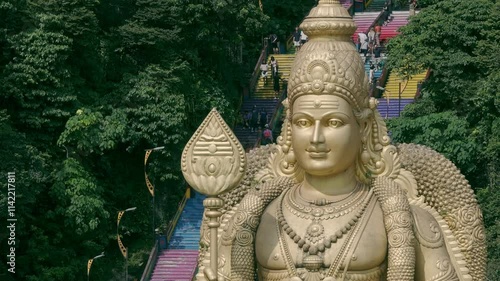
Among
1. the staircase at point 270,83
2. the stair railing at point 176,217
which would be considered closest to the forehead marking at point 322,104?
the stair railing at point 176,217

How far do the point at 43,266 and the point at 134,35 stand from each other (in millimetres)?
8875

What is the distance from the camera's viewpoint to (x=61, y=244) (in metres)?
52.4

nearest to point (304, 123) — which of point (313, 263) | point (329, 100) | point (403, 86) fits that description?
point (329, 100)

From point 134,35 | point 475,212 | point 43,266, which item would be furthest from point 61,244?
point 475,212

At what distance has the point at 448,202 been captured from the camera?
26.1 m

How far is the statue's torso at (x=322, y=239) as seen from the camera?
24875 mm

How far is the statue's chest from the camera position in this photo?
24859mm

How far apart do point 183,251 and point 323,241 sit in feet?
92.3

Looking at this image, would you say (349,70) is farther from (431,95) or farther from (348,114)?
(431,95)

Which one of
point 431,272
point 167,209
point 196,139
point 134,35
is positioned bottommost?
point 167,209

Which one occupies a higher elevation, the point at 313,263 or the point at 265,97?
the point at 313,263

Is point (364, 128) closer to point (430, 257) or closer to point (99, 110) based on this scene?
point (430, 257)

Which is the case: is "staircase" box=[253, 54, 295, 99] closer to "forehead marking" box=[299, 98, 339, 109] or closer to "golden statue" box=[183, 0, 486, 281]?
"golden statue" box=[183, 0, 486, 281]

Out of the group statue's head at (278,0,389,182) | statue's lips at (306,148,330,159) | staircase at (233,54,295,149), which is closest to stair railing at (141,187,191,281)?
staircase at (233,54,295,149)
